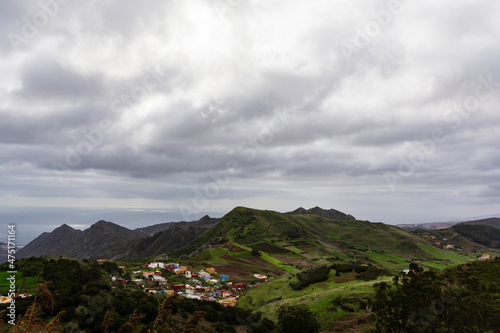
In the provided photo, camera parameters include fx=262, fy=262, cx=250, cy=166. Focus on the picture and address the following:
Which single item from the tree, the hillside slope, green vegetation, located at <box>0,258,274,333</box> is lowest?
the hillside slope

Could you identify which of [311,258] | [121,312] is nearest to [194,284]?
[121,312]

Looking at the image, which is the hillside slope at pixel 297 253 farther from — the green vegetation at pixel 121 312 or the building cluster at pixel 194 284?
the green vegetation at pixel 121 312

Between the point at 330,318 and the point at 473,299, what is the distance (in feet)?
73.4

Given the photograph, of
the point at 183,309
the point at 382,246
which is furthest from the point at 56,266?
the point at 382,246

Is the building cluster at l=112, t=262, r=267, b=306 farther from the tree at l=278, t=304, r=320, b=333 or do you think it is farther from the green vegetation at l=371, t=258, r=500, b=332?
the green vegetation at l=371, t=258, r=500, b=332

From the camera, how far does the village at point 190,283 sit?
213ft

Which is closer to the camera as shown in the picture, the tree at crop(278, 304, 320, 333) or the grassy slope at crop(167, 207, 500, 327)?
the tree at crop(278, 304, 320, 333)

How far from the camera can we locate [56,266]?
181 feet

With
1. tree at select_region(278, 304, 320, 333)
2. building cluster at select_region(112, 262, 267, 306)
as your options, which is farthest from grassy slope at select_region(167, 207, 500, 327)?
building cluster at select_region(112, 262, 267, 306)

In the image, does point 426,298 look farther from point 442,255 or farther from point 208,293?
point 442,255

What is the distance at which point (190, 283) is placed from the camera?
80.6 metres

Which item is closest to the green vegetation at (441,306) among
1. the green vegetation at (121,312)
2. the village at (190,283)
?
the green vegetation at (121,312)

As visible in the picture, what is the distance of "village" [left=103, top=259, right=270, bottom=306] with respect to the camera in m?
65.1

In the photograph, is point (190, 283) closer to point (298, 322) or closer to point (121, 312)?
point (298, 322)
